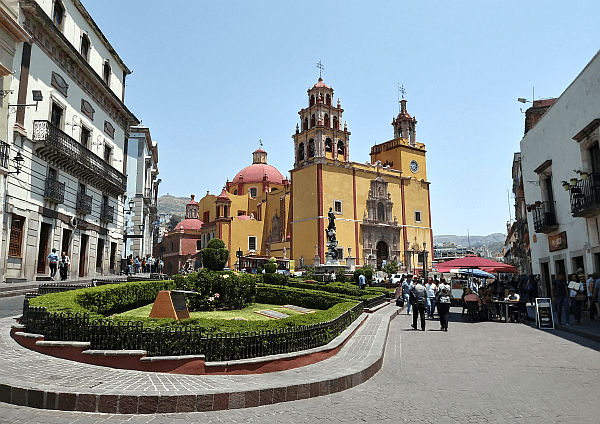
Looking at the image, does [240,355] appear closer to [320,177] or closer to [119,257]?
[119,257]

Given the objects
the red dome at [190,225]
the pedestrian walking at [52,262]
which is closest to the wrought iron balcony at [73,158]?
the pedestrian walking at [52,262]

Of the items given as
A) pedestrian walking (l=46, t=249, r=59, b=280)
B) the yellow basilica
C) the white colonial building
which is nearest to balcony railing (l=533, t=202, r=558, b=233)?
the white colonial building

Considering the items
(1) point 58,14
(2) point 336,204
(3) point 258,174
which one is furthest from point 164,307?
(3) point 258,174

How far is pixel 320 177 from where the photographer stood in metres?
46.1

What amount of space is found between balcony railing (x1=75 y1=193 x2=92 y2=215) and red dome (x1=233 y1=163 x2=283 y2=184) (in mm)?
41375

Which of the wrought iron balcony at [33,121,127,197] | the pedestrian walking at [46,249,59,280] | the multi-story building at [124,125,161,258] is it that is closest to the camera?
the wrought iron balcony at [33,121,127,197]

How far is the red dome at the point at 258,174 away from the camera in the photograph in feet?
208

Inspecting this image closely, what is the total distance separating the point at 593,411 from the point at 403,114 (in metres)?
55.2

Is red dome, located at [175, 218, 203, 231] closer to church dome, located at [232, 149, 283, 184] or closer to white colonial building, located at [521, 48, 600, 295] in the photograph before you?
church dome, located at [232, 149, 283, 184]

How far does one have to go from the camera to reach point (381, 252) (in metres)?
50.4

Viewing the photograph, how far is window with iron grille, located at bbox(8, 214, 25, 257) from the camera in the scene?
52.6ft

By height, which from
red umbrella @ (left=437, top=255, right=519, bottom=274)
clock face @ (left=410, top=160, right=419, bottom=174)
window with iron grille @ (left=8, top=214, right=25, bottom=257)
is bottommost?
red umbrella @ (left=437, top=255, right=519, bottom=274)

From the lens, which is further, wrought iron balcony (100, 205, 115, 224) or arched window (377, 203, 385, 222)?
arched window (377, 203, 385, 222)

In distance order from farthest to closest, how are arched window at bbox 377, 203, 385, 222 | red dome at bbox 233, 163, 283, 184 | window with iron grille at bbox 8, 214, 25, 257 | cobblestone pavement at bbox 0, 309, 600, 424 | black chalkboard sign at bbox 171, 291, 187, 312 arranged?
1. red dome at bbox 233, 163, 283, 184
2. arched window at bbox 377, 203, 385, 222
3. window with iron grille at bbox 8, 214, 25, 257
4. black chalkboard sign at bbox 171, 291, 187, 312
5. cobblestone pavement at bbox 0, 309, 600, 424
